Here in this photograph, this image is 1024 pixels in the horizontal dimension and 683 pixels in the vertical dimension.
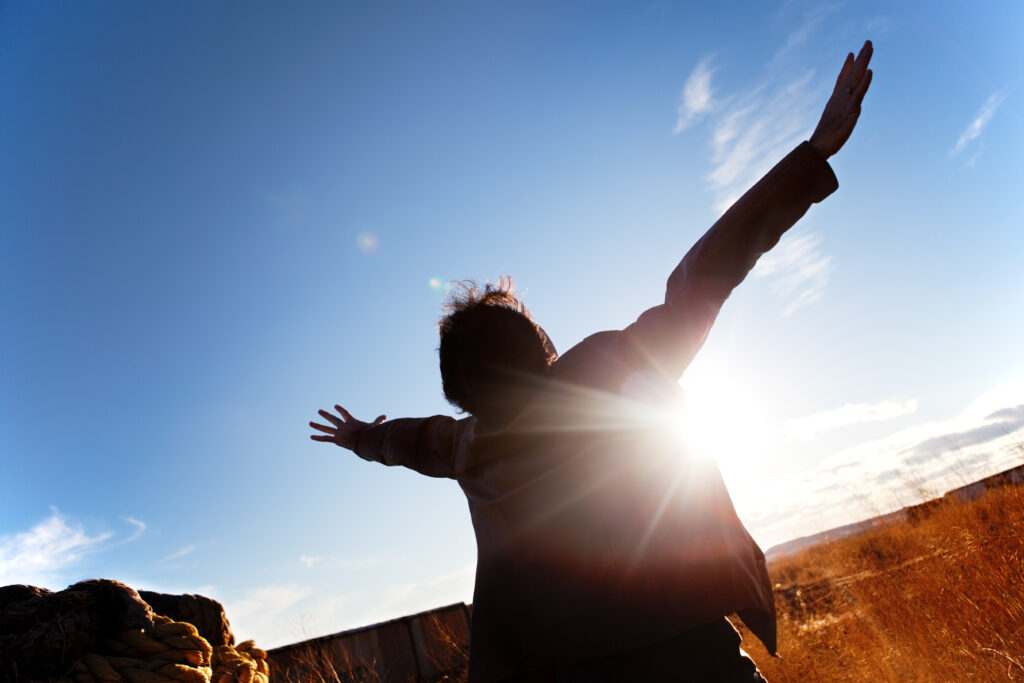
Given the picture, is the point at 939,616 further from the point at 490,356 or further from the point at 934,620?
the point at 490,356

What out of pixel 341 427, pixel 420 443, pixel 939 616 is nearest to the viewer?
pixel 420 443

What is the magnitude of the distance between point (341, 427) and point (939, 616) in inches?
244

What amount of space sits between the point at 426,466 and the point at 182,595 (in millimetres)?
817

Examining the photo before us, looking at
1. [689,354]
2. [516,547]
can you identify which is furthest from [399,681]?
[689,354]

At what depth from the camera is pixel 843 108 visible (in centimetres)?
122

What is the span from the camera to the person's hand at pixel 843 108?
1.18 m

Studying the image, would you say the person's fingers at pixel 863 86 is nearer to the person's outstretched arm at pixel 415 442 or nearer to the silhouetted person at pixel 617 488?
the silhouetted person at pixel 617 488

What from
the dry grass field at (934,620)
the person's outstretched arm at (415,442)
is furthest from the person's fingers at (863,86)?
the dry grass field at (934,620)

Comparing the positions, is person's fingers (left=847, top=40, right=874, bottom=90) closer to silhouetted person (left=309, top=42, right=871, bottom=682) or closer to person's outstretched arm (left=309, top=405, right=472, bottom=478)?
silhouetted person (left=309, top=42, right=871, bottom=682)

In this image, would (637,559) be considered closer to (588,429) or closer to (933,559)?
(588,429)

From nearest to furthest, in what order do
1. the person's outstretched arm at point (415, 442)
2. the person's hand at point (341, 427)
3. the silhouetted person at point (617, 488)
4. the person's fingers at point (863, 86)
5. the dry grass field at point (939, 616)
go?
the silhouetted person at point (617, 488) → the person's fingers at point (863, 86) → the person's outstretched arm at point (415, 442) → the person's hand at point (341, 427) → the dry grass field at point (939, 616)

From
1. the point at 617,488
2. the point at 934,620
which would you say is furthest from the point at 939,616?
the point at 617,488

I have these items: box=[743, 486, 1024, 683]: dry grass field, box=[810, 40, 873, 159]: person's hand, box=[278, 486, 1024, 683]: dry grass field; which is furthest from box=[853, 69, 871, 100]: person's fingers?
box=[278, 486, 1024, 683]: dry grass field

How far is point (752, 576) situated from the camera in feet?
3.56
